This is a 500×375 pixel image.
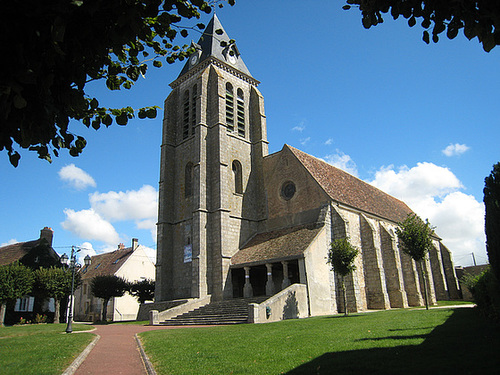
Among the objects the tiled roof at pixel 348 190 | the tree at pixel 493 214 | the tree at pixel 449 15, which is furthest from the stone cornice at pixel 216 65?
the tree at pixel 449 15

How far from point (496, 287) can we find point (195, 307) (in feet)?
63.0

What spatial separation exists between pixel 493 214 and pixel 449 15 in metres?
6.72

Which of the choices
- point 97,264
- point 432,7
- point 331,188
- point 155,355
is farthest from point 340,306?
point 97,264

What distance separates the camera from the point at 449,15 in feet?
14.1

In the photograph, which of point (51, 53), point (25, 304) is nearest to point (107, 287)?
point (25, 304)

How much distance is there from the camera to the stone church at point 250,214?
24234mm

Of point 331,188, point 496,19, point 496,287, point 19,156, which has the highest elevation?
point 331,188

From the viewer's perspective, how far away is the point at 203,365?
25.3 feet

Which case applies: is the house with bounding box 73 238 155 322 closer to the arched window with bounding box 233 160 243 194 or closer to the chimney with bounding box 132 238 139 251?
the chimney with bounding box 132 238 139 251

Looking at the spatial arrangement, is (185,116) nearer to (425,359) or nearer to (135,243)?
(135,243)

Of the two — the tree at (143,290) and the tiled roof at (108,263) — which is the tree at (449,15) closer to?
the tree at (143,290)

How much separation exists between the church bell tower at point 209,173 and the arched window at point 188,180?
0.08 m

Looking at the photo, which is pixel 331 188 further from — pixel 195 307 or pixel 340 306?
pixel 195 307

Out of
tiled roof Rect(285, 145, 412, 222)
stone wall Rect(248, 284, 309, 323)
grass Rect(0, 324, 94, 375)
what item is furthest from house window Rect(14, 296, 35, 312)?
tiled roof Rect(285, 145, 412, 222)
